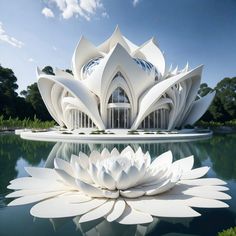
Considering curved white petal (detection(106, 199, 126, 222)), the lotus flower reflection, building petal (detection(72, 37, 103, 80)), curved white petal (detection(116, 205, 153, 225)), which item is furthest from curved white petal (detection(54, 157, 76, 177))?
building petal (detection(72, 37, 103, 80))

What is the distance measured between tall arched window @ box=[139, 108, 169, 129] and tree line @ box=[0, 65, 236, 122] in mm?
20436

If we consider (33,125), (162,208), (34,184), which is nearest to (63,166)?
(34,184)

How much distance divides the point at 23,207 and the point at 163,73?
28.1m

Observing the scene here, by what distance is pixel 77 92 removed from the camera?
25672 millimetres

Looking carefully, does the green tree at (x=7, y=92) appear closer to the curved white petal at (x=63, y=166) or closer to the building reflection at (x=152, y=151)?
the building reflection at (x=152, y=151)

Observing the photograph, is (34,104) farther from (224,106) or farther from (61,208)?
(61,208)

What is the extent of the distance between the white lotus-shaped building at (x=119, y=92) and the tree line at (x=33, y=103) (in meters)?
14.1

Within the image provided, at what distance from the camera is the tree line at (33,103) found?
41.6m

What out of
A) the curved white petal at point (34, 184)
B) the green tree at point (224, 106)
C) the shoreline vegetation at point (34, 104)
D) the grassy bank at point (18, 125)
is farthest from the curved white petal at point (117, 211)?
the green tree at point (224, 106)

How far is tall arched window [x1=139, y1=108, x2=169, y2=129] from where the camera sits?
28938 mm

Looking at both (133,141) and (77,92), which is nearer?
(133,141)

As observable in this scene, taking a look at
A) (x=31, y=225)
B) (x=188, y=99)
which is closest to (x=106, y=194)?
(x=31, y=225)

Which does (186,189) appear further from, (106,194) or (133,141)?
(133,141)

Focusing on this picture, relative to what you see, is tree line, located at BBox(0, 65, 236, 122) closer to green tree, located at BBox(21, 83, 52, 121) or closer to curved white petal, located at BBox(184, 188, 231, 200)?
green tree, located at BBox(21, 83, 52, 121)
